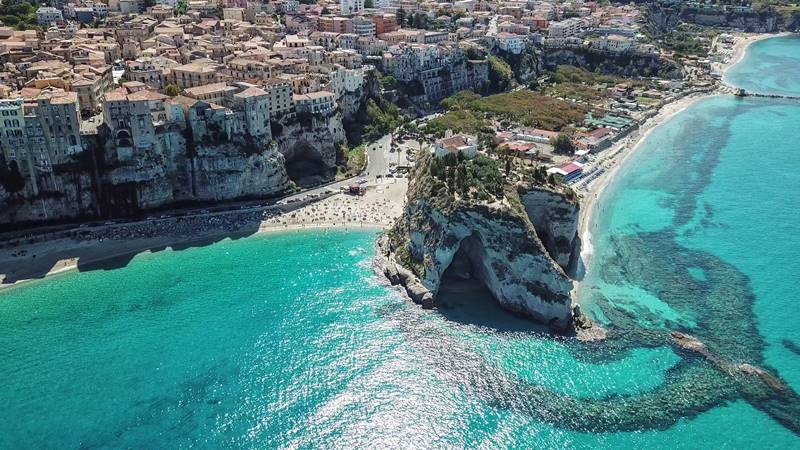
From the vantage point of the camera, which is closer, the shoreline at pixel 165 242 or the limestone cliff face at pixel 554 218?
the limestone cliff face at pixel 554 218

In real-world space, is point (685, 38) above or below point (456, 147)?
above

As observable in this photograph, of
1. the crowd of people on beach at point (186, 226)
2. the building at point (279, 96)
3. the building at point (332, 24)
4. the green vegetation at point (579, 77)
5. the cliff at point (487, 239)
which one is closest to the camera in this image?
the cliff at point (487, 239)

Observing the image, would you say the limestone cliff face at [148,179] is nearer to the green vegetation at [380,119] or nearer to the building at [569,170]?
the green vegetation at [380,119]

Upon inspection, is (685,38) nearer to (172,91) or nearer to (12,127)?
(172,91)

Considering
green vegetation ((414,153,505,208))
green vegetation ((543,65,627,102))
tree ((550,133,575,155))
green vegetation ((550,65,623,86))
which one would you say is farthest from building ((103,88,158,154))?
green vegetation ((550,65,623,86))

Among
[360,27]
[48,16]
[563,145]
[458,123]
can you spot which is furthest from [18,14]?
[563,145]

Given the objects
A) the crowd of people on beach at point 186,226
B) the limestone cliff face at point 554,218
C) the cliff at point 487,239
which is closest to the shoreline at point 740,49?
the limestone cliff face at point 554,218

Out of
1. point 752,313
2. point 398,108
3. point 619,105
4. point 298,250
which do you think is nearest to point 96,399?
point 298,250
